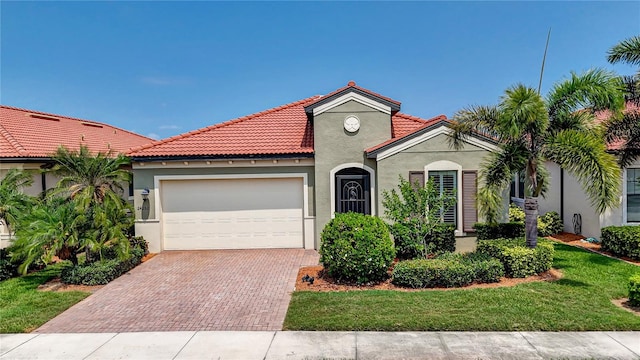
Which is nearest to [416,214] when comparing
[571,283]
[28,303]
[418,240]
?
[418,240]

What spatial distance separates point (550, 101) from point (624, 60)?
12.9 feet

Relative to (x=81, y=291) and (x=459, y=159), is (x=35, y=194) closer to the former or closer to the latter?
Result: (x=81, y=291)

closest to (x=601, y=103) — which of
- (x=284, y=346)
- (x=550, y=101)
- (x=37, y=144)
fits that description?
(x=550, y=101)

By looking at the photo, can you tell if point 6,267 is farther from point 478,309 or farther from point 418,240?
point 478,309

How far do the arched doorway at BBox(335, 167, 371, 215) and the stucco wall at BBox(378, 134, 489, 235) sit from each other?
1.04 m

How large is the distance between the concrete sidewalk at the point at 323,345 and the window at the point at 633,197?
881 centimetres

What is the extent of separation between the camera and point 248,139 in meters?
13.6

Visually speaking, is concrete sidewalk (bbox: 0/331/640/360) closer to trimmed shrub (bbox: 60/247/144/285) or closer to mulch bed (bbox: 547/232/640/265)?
trimmed shrub (bbox: 60/247/144/285)

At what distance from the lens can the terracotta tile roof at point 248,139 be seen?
1291 cm

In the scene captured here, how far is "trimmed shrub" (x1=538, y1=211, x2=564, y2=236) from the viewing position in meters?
14.6

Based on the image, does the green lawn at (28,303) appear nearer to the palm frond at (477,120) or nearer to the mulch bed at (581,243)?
the palm frond at (477,120)

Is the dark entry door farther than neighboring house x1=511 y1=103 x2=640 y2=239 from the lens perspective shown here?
Yes

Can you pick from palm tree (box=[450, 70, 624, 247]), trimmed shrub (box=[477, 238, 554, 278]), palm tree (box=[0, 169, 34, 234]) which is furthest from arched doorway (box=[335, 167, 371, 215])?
palm tree (box=[0, 169, 34, 234])

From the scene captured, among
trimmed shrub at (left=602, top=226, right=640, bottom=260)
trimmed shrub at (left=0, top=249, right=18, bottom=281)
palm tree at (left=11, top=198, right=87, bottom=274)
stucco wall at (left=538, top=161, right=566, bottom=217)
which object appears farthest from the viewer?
stucco wall at (left=538, top=161, right=566, bottom=217)
